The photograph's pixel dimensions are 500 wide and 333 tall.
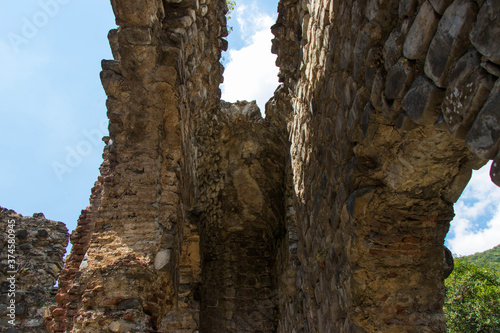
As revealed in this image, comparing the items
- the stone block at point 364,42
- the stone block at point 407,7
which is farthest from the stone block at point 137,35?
the stone block at point 407,7

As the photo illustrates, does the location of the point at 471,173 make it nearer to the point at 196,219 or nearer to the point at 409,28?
the point at 409,28

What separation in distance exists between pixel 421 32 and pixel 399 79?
0.26 metres

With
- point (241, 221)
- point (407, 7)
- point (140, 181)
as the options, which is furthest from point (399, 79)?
point (241, 221)

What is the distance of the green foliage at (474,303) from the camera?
973cm

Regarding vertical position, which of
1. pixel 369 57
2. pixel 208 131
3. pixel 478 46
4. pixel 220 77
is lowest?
pixel 478 46

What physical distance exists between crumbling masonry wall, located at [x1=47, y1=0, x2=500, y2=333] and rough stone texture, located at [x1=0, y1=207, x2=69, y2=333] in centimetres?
257

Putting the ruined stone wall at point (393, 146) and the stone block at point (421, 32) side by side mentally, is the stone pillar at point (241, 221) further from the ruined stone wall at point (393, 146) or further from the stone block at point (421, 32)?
the stone block at point (421, 32)

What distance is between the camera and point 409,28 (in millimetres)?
1835

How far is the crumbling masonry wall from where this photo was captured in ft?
5.38

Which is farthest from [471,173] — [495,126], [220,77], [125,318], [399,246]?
[220,77]

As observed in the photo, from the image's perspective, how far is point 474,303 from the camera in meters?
10.2

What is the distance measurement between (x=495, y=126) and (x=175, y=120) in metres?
3.66

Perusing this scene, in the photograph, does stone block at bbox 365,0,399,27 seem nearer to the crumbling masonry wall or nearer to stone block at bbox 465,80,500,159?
the crumbling masonry wall

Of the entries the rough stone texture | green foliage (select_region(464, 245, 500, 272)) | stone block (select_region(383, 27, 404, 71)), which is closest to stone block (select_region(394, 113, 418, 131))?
stone block (select_region(383, 27, 404, 71))
